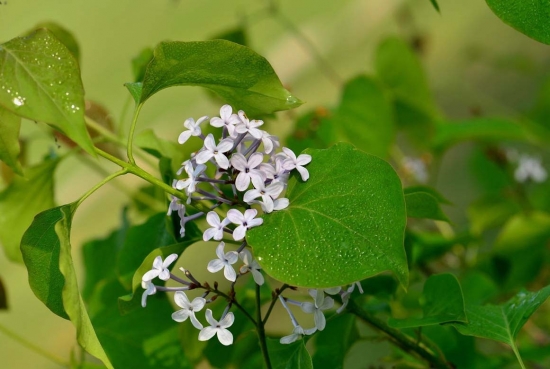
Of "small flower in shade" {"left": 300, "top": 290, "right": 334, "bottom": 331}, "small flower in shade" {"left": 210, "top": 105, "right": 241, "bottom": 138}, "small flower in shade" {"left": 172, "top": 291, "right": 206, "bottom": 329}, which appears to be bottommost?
"small flower in shade" {"left": 300, "top": 290, "right": 334, "bottom": 331}

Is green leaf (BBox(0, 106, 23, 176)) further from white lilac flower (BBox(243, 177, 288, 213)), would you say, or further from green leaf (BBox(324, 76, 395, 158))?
green leaf (BBox(324, 76, 395, 158))

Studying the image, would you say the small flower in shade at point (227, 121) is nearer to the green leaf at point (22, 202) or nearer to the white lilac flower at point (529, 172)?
the green leaf at point (22, 202)

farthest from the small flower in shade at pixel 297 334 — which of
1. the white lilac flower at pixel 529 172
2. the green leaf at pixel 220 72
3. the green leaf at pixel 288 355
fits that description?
the white lilac flower at pixel 529 172

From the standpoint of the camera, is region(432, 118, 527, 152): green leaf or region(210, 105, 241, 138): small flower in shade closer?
region(210, 105, 241, 138): small flower in shade

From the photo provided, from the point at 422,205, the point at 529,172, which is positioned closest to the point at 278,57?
the point at 529,172

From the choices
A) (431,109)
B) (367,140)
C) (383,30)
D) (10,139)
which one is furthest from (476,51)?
(10,139)

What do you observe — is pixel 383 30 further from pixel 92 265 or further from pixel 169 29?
pixel 92 265

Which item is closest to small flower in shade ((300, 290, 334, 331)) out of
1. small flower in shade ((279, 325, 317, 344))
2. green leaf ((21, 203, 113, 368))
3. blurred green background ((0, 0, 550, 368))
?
small flower in shade ((279, 325, 317, 344))
